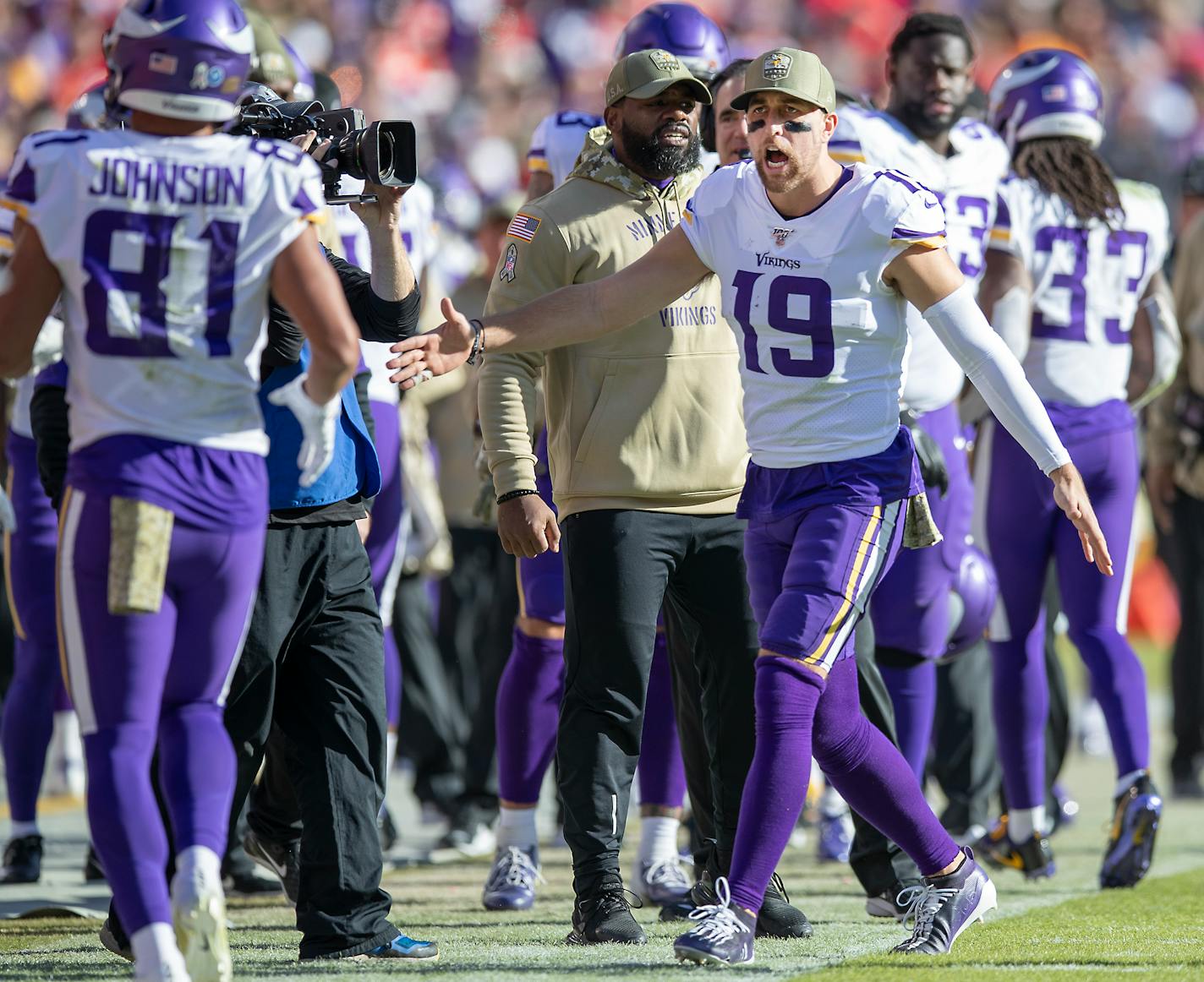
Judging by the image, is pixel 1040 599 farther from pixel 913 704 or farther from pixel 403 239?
pixel 403 239

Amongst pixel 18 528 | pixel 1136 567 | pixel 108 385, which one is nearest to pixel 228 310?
pixel 108 385

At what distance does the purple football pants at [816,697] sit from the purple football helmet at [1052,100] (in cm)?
225

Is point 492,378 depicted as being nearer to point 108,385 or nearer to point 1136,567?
point 108,385

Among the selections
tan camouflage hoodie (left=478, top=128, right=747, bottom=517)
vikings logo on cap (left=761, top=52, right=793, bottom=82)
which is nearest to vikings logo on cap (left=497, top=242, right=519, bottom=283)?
tan camouflage hoodie (left=478, top=128, right=747, bottom=517)

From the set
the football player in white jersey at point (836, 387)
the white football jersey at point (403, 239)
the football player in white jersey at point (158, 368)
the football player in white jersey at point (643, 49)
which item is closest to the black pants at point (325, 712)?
the football player in white jersey at point (836, 387)

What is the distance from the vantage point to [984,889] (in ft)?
14.9

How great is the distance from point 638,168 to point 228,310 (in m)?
1.71

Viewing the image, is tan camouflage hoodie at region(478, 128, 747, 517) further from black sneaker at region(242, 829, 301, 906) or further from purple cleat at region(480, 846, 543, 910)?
black sneaker at region(242, 829, 301, 906)

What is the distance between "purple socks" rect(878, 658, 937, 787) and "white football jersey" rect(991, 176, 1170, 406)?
102 cm

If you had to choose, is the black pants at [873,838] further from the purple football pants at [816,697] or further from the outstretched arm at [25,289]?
the outstretched arm at [25,289]

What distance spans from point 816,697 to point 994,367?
0.86 m

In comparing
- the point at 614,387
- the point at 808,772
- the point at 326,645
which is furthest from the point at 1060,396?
the point at 326,645

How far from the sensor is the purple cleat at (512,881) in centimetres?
551

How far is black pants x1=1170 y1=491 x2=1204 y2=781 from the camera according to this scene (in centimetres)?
855
